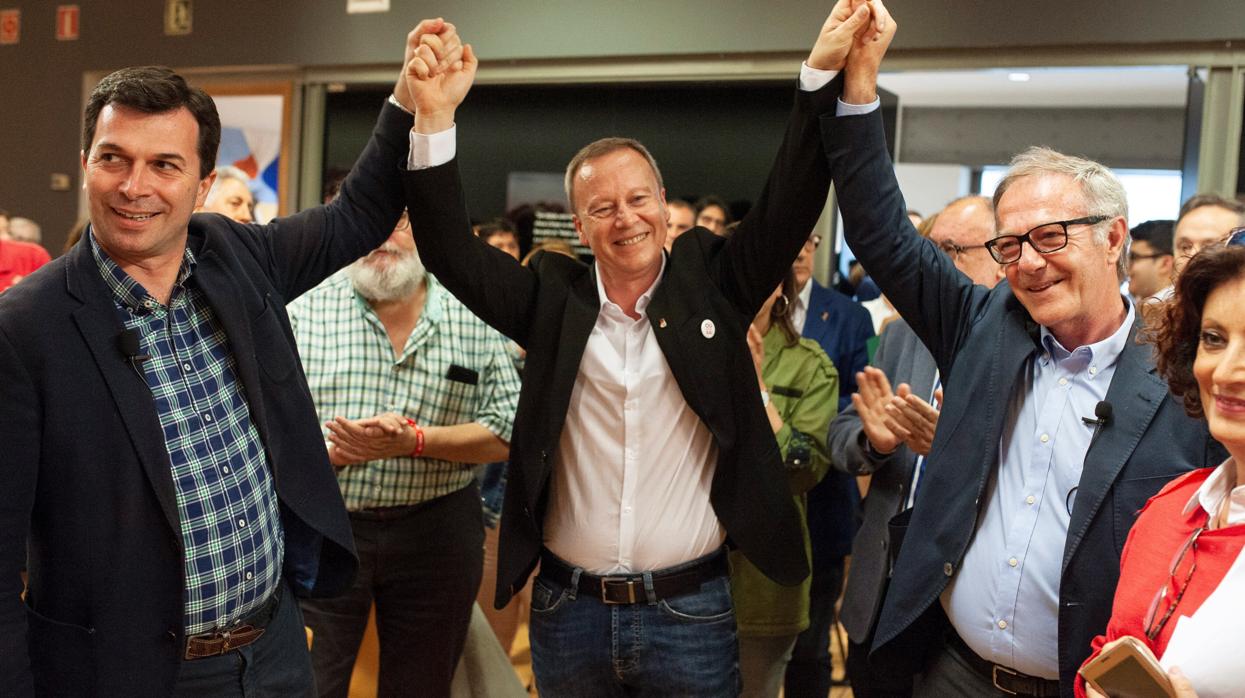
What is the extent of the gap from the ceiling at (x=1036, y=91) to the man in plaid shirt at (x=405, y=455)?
7307mm

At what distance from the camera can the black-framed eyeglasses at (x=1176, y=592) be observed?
158cm

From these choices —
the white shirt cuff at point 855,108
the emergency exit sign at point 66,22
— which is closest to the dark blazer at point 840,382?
the white shirt cuff at point 855,108

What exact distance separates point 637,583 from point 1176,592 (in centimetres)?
108

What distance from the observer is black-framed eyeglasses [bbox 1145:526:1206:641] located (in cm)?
158

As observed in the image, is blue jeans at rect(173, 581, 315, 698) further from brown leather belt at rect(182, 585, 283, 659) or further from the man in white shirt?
the man in white shirt

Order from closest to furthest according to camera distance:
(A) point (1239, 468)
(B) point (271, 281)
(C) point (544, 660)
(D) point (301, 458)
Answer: (A) point (1239, 468) < (D) point (301, 458) < (B) point (271, 281) < (C) point (544, 660)

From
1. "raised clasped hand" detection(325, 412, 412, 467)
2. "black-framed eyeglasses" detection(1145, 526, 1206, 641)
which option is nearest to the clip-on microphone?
"raised clasped hand" detection(325, 412, 412, 467)

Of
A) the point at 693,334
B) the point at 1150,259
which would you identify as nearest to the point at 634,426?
the point at 693,334

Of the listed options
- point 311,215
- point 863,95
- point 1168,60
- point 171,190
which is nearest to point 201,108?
point 171,190

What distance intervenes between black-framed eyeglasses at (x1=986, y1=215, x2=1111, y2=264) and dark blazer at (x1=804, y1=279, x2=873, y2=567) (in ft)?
4.86

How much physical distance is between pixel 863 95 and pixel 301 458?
1295 millimetres

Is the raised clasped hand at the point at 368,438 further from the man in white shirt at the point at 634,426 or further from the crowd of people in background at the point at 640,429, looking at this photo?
the man in white shirt at the point at 634,426

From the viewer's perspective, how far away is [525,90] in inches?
259

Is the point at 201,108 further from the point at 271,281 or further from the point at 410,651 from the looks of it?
the point at 410,651
